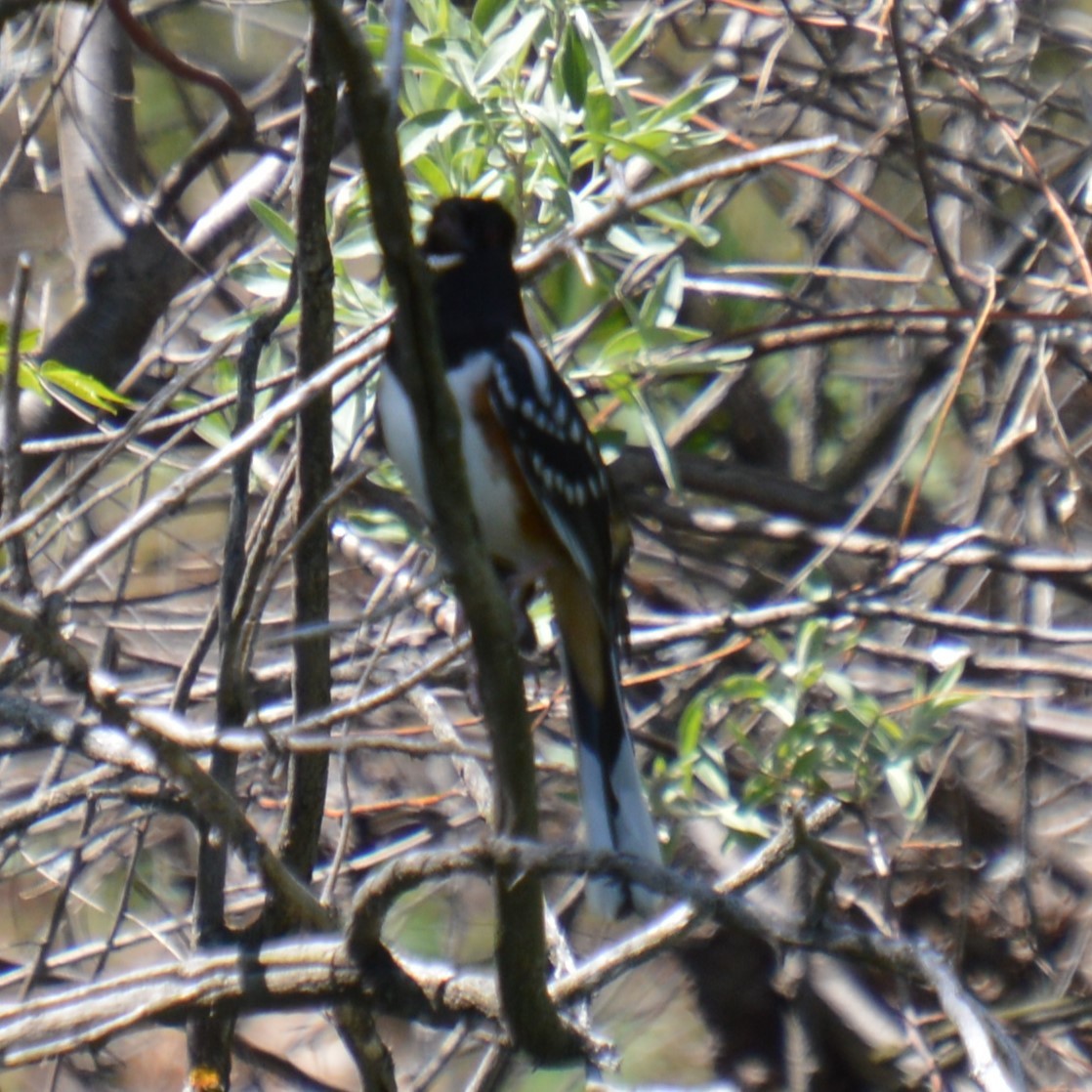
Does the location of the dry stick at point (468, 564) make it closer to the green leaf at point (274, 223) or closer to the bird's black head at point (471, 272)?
the bird's black head at point (471, 272)

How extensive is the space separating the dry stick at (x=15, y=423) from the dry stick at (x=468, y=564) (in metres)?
0.39

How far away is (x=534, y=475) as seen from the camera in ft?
8.30

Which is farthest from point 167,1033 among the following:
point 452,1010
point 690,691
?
point 452,1010

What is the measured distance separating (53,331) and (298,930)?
198cm

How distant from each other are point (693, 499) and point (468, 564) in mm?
2327

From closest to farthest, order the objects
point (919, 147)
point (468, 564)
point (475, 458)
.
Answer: point (468, 564) → point (475, 458) → point (919, 147)

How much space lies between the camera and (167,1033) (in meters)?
4.27

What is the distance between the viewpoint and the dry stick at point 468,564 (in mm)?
1335

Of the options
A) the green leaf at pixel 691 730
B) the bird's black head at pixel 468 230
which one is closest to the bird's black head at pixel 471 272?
the bird's black head at pixel 468 230

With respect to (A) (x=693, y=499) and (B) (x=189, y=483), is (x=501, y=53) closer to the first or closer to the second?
(B) (x=189, y=483)

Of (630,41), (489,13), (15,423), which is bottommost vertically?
(15,423)

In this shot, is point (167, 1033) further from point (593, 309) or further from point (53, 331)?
point (593, 309)

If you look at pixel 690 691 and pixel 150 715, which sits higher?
pixel 150 715

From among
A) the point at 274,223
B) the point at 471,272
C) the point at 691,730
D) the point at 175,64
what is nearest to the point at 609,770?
the point at 691,730
